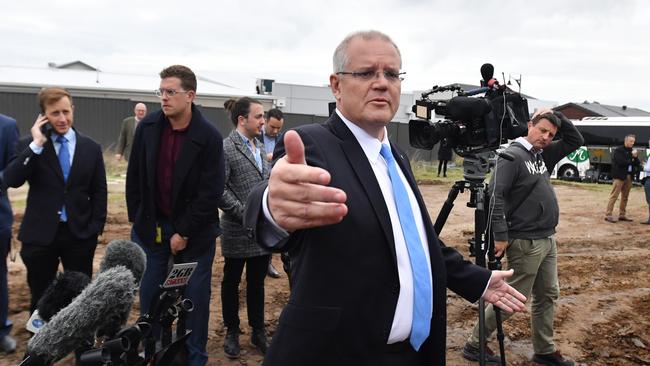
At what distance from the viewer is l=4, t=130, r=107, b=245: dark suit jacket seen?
3658 mm

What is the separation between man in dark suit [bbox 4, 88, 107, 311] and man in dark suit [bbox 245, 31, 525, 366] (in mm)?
2525

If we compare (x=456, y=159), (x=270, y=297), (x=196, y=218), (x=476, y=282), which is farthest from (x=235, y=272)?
(x=456, y=159)

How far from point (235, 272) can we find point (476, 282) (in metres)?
2.47

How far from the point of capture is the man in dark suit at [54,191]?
3.67 metres

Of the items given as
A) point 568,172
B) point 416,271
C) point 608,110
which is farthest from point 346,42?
point 608,110

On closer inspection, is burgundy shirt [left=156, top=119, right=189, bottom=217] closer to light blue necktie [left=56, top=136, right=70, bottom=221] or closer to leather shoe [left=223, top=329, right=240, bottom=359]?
→ light blue necktie [left=56, top=136, right=70, bottom=221]

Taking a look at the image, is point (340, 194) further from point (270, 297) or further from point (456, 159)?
point (456, 159)

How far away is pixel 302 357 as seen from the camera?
68.6 inches

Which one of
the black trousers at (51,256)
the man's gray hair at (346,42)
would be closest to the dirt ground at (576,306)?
the black trousers at (51,256)

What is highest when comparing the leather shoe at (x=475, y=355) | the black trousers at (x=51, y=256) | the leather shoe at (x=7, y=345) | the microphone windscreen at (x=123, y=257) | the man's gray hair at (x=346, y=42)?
the man's gray hair at (x=346, y=42)

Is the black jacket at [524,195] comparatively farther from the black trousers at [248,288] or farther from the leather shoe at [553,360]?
the black trousers at [248,288]

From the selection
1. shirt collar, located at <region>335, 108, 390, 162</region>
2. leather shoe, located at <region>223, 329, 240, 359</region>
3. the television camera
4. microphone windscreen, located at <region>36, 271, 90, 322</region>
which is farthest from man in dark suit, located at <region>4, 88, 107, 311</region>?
shirt collar, located at <region>335, 108, 390, 162</region>

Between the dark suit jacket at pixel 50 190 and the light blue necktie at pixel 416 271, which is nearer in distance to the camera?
the light blue necktie at pixel 416 271

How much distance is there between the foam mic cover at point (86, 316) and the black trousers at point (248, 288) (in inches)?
91.2
